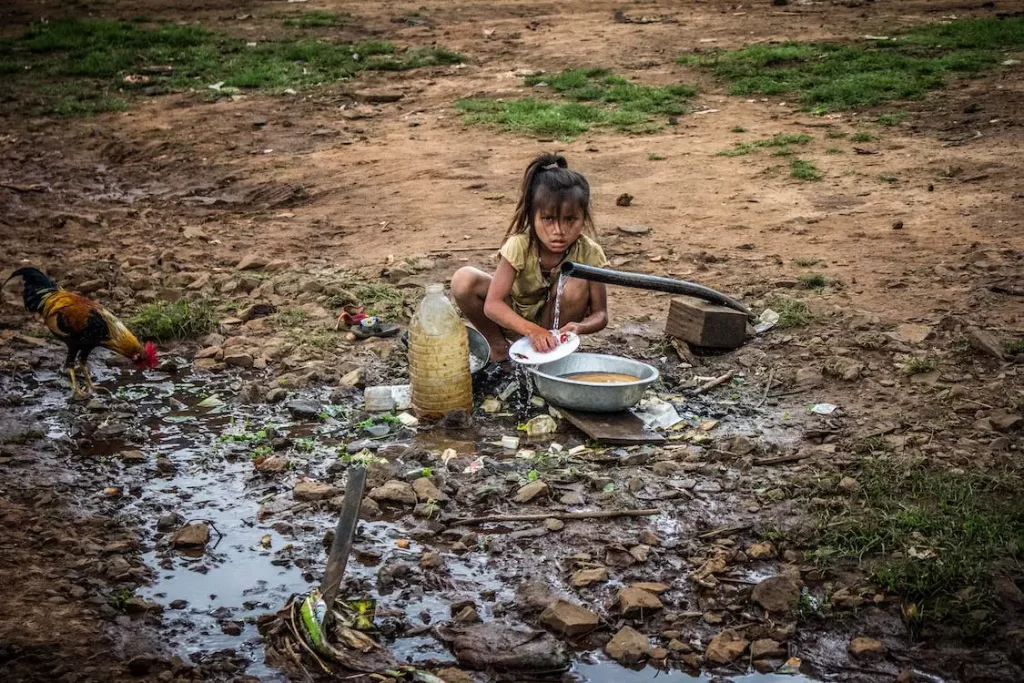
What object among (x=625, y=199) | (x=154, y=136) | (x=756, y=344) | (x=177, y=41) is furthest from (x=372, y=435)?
(x=177, y=41)

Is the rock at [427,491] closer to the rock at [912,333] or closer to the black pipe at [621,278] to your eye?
the black pipe at [621,278]

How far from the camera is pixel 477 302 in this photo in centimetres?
430

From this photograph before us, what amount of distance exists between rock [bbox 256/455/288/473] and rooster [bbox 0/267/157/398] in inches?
47.8

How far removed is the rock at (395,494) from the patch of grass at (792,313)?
2114 mm

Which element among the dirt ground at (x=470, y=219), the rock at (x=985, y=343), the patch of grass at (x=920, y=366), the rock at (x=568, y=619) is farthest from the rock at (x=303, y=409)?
the rock at (x=985, y=343)

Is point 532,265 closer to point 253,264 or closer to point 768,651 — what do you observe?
point 768,651

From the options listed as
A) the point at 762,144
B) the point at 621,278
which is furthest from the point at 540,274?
the point at 762,144

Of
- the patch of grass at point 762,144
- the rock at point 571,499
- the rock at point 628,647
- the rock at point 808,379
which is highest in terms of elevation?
the patch of grass at point 762,144

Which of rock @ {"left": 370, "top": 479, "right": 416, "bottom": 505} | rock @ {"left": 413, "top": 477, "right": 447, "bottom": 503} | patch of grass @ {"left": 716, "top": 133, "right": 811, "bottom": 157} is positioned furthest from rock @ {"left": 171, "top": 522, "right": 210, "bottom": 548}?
patch of grass @ {"left": 716, "top": 133, "right": 811, "bottom": 157}

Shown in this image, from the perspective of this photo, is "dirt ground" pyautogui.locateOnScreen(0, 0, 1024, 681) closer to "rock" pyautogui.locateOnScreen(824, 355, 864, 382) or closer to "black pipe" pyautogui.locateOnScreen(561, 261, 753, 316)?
"rock" pyautogui.locateOnScreen(824, 355, 864, 382)

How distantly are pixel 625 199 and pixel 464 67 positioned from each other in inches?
171

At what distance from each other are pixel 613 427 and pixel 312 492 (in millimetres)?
1192

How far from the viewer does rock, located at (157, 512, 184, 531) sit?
10.8ft

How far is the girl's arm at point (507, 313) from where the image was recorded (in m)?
3.88
